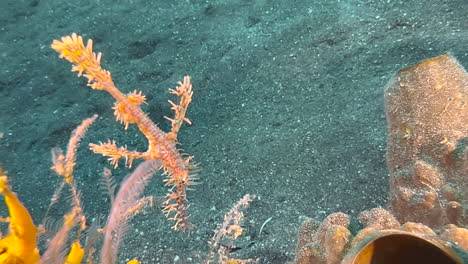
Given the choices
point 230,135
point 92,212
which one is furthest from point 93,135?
point 230,135

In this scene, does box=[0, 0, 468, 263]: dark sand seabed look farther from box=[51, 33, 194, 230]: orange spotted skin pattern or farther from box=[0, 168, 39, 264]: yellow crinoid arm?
box=[0, 168, 39, 264]: yellow crinoid arm

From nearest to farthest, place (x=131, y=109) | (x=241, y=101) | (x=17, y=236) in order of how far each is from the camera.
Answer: (x=17, y=236), (x=131, y=109), (x=241, y=101)

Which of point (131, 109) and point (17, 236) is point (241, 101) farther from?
point (17, 236)

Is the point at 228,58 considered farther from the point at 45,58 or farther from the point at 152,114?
the point at 45,58

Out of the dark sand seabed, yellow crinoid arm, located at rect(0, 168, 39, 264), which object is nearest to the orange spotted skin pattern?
yellow crinoid arm, located at rect(0, 168, 39, 264)

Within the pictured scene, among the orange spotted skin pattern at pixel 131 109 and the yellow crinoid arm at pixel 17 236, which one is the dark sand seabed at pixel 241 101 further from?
the yellow crinoid arm at pixel 17 236

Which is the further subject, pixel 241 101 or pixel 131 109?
pixel 241 101

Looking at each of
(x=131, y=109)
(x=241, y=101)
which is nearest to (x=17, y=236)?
(x=131, y=109)

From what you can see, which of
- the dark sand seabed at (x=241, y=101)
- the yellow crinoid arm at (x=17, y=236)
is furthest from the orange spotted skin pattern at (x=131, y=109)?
the dark sand seabed at (x=241, y=101)

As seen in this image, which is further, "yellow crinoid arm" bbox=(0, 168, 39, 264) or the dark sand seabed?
the dark sand seabed

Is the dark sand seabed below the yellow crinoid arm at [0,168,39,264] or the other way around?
below

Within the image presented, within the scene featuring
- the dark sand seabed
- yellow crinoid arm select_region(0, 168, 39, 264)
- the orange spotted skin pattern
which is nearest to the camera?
yellow crinoid arm select_region(0, 168, 39, 264)
